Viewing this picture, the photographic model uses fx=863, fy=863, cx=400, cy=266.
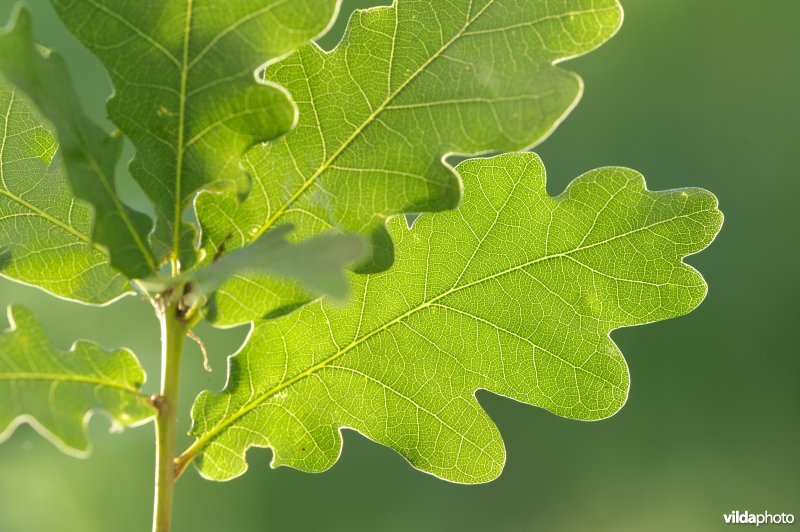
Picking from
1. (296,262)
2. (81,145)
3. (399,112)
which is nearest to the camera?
(296,262)

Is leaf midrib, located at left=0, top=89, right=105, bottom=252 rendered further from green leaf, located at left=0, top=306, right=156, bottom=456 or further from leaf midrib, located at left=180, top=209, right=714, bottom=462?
leaf midrib, located at left=180, top=209, right=714, bottom=462

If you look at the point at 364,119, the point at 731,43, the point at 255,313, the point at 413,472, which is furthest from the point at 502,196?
the point at 731,43

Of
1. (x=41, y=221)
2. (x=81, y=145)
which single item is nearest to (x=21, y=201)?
(x=41, y=221)

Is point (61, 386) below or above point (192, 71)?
below

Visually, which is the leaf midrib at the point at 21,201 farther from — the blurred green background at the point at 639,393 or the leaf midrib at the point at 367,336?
the blurred green background at the point at 639,393

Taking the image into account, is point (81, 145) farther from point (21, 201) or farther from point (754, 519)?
point (754, 519)

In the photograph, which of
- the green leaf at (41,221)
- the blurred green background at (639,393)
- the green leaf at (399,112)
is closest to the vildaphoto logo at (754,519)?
the blurred green background at (639,393)
